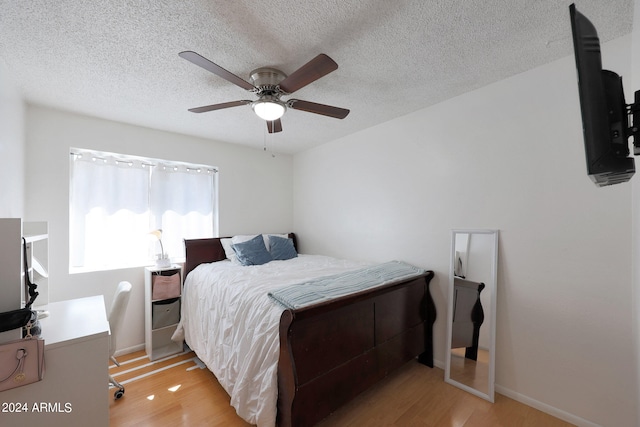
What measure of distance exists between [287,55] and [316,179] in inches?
86.6

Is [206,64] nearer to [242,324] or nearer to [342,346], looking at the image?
[242,324]

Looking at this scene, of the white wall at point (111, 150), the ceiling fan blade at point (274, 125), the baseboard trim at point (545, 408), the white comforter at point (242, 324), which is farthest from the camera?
the white wall at point (111, 150)

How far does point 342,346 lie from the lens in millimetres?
1653

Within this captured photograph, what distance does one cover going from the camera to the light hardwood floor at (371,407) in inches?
67.9

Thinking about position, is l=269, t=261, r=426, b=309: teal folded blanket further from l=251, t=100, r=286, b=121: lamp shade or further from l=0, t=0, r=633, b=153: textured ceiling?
l=0, t=0, r=633, b=153: textured ceiling

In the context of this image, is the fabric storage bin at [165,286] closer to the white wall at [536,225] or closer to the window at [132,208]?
the window at [132,208]

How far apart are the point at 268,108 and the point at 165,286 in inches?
84.2

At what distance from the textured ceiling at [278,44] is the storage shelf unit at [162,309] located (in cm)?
170

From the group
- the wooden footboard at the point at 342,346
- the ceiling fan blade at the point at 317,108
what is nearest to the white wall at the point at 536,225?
the wooden footboard at the point at 342,346

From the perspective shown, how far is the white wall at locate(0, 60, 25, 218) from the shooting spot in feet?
5.66

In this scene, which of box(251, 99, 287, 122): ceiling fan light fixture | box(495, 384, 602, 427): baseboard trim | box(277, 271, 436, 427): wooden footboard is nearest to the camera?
box(277, 271, 436, 427): wooden footboard

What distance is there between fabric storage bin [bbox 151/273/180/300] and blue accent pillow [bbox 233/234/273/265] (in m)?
0.68

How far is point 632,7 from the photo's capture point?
133 cm

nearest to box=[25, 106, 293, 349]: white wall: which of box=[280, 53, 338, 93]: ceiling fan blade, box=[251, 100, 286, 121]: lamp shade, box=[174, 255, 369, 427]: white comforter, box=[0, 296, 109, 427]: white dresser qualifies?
box=[174, 255, 369, 427]: white comforter
